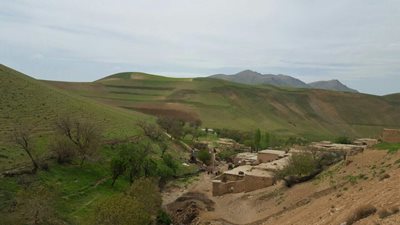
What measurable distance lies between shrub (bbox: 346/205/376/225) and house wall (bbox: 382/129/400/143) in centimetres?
2692

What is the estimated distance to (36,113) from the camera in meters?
64.0

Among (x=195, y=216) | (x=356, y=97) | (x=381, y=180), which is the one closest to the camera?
(x=381, y=180)

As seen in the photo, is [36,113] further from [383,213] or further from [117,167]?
[383,213]

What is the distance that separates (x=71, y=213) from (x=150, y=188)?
838cm

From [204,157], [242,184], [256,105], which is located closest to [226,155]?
[204,157]

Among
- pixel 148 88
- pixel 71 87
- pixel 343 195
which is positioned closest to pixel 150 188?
pixel 343 195

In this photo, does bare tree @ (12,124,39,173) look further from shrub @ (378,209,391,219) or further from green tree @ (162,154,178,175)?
shrub @ (378,209,391,219)

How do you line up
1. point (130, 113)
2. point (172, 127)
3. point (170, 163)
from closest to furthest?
point (170, 163), point (172, 127), point (130, 113)

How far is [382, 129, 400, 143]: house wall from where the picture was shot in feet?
144

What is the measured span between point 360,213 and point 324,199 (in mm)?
11328

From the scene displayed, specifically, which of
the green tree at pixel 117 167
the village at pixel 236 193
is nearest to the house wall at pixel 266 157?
the village at pixel 236 193

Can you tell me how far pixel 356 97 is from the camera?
191375 millimetres

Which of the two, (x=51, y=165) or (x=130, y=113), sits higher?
(x=130, y=113)

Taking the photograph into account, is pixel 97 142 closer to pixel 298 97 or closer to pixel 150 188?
pixel 150 188
